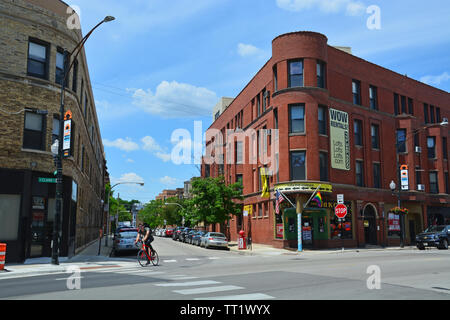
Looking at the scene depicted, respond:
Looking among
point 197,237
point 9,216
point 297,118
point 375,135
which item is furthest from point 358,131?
point 9,216

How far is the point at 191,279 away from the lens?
12.3 m

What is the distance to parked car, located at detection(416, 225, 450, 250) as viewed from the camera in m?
29.7

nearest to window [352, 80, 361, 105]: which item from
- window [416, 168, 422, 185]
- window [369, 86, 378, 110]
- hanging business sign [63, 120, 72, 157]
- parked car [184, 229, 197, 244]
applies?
window [369, 86, 378, 110]

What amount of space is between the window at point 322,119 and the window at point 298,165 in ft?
9.30

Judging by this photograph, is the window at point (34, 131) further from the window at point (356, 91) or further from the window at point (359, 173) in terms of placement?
the window at point (356, 91)

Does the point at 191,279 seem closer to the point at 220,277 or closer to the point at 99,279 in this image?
the point at 220,277

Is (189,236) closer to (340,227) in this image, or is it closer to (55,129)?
(340,227)

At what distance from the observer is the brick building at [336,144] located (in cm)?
3228

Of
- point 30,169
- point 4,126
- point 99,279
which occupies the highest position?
point 4,126

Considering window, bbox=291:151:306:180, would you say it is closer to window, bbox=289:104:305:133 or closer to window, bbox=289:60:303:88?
window, bbox=289:104:305:133

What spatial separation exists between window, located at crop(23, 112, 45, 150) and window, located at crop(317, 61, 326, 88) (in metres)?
22.0

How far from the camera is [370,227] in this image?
36312mm
